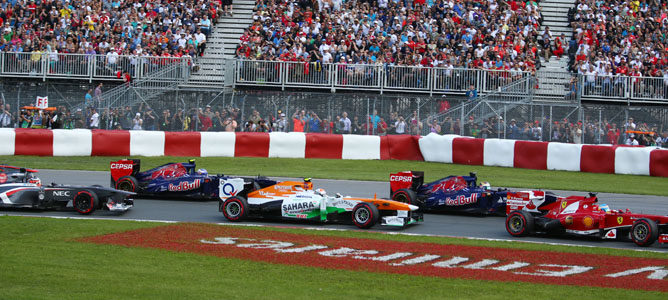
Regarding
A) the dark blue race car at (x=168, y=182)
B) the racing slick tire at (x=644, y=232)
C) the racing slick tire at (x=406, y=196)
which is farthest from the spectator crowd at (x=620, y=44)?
the racing slick tire at (x=644, y=232)

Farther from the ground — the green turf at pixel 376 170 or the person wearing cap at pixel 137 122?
the person wearing cap at pixel 137 122

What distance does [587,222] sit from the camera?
13609 millimetres

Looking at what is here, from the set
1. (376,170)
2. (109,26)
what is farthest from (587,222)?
(109,26)

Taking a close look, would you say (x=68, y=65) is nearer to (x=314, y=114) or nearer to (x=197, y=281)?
(x=314, y=114)

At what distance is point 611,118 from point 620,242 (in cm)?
1266

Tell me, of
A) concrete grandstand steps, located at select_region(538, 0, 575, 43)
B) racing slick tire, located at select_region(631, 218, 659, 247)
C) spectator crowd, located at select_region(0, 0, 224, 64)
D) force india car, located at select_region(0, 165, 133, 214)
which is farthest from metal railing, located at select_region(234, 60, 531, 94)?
racing slick tire, located at select_region(631, 218, 659, 247)

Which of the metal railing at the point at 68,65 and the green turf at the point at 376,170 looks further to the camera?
the metal railing at the point at 68,65

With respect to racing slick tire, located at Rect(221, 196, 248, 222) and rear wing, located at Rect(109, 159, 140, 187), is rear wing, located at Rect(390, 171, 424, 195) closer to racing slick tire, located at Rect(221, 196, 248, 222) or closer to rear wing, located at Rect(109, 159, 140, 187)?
racing slick tire, located at Rect(221, 196, 248, 222)

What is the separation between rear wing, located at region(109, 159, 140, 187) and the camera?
17.9 m

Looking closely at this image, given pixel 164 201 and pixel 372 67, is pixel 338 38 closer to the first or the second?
pixel 372 67

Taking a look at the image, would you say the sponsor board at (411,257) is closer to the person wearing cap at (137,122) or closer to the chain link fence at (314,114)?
the chain link fence at (314,114)

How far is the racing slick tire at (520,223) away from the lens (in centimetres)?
1390

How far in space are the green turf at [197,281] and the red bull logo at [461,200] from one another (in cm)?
615

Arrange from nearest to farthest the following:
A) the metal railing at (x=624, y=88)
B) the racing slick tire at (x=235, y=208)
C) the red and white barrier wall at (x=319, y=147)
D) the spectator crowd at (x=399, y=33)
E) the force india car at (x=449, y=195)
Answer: the racing slick tire at (x=235, y=208) → the force india car at (x=449, y=195) → the red and white barrier wall at (x=319, y=147) → the metal railing at (x=624, y=88) → the spectator crowd at (x=399, y=33)
